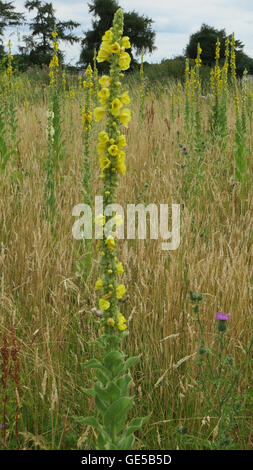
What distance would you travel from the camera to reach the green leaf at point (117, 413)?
131 centimetres

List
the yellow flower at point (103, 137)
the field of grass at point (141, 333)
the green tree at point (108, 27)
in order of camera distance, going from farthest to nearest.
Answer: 1. the green tree at point (108, 27)
2. the field of grass at point (141, 333)
3. the yellow flower at point (103, 137)

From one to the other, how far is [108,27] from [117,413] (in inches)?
1057

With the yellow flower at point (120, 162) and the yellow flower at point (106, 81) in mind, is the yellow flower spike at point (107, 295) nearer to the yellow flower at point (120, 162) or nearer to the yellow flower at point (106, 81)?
the yellow flower at point (120, 162)

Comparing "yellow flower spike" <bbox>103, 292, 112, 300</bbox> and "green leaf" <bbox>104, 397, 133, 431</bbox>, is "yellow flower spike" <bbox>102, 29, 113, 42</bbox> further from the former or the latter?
"green leaf" <bbox>104, 397, 133, 431</bbox>

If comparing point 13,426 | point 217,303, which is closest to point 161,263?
point 217,303

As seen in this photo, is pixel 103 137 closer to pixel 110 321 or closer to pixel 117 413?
pixel 110 321

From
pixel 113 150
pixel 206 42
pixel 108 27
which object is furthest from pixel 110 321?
pixel 108 27

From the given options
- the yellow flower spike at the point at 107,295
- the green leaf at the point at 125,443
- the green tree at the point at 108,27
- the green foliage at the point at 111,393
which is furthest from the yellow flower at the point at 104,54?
the green tree at the point at 108,27

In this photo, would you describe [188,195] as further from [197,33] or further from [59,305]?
[197,33]

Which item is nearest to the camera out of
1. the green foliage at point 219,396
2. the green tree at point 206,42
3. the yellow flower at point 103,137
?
the yellow flower at point 103,137

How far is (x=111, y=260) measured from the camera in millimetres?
1348

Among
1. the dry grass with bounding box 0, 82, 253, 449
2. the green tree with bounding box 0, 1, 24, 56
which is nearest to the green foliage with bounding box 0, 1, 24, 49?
the green tree with bounding box 0, 1, 24, 56

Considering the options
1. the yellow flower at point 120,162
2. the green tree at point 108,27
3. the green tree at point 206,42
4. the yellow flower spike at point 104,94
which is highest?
the green tree at point 108,27

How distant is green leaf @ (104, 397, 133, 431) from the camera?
51.4 inches
